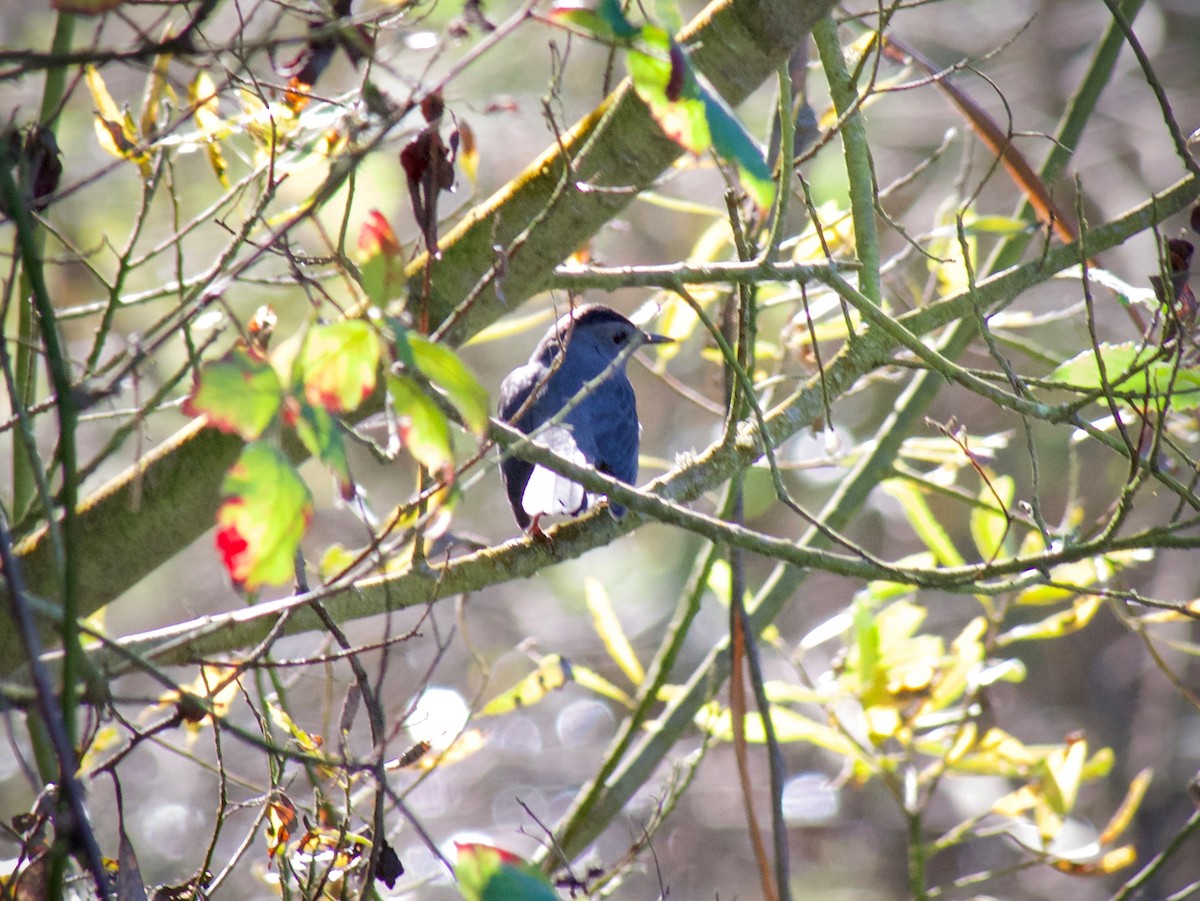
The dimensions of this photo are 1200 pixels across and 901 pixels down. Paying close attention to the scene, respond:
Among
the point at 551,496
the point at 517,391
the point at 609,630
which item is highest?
the point at 517,391

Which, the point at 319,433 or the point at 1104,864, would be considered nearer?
the point at 319,433

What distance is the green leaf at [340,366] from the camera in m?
1.16

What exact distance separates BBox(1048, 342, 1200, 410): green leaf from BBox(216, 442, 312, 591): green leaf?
1626 mm

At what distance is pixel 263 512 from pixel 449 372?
243 mm

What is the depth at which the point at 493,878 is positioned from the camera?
128cm

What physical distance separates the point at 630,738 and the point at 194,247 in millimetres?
5868

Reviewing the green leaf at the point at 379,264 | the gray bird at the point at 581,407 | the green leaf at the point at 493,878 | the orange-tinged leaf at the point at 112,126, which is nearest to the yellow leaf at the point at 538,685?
the gray bird at the point at 581,407

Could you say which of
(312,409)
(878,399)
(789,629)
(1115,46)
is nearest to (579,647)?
(789,629)

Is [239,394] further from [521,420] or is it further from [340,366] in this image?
[521,420]

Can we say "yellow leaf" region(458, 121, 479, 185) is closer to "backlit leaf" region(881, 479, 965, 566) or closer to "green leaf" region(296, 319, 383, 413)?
"green leaf" region(296, 319, 383, 413)

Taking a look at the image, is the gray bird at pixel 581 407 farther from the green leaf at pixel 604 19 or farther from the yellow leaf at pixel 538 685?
the green leaf at pixel 604 19

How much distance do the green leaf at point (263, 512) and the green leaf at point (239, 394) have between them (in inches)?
1.6

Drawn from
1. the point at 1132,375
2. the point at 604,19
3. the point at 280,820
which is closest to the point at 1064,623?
the point at 1132,375

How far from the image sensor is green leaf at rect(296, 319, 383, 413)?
116cm
